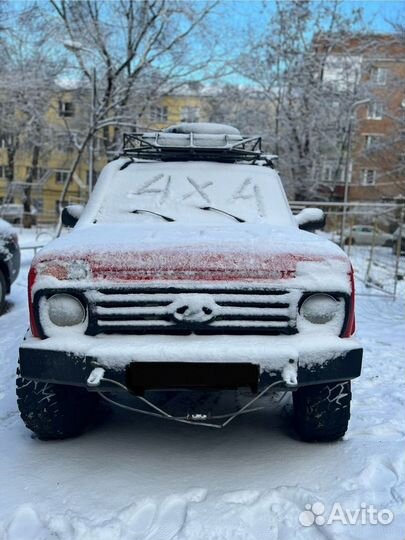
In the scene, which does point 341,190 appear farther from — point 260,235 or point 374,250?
point 260,235

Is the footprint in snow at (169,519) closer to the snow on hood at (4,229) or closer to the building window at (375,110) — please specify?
the snow on hood at (4,229)

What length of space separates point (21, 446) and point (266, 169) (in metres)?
2.87

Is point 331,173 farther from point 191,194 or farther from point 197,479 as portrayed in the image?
point 197,479

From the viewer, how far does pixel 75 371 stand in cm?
266

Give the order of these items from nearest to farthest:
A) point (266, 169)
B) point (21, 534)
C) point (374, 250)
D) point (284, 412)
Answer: point (21, 534), point (284, 412), point (266, 169), point (374, 250)

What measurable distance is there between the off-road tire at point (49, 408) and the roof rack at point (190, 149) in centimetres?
223

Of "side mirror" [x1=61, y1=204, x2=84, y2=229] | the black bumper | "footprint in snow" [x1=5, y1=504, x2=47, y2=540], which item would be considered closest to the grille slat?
the black bumper

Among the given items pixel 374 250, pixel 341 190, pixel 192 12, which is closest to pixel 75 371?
pixel 374 250

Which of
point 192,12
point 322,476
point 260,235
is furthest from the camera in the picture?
point 192,12

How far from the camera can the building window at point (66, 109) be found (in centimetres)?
2345

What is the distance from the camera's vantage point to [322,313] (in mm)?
2775

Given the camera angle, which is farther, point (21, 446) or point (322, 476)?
point (21, 446)

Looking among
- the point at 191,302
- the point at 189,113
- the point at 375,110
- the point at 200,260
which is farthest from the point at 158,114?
the point at 191,302

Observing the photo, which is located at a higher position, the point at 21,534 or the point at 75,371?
the point at 75,371
